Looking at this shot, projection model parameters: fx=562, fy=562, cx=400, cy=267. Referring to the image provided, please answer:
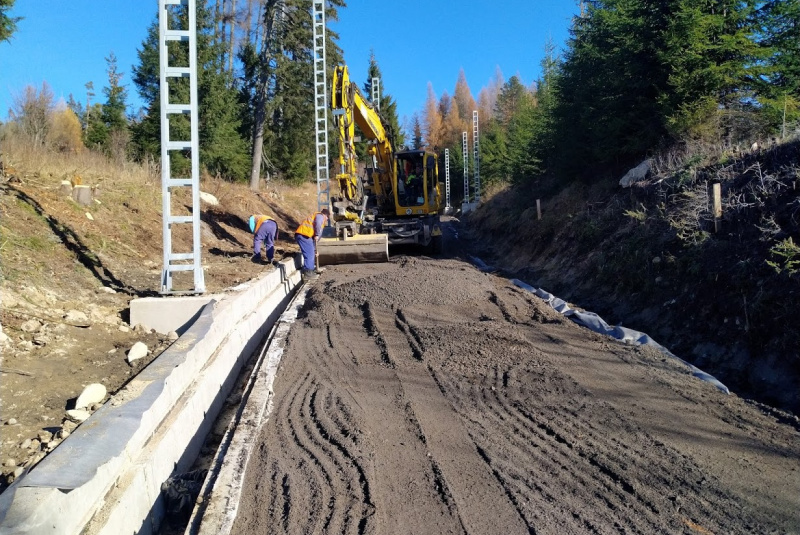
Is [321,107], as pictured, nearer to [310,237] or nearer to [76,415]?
[310,237]

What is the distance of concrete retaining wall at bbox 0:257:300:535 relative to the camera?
2.89m

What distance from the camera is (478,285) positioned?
1032cm

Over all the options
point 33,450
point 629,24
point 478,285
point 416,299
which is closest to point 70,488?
point 33,450

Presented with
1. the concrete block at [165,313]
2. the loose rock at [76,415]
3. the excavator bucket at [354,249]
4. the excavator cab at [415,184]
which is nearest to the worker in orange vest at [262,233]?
the excavator bucket at [354,249]

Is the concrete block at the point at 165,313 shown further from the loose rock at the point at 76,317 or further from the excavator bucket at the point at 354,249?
the excavator bucket at the point at 354,249

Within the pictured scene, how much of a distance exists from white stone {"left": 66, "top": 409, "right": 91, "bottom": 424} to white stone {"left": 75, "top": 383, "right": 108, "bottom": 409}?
0.41ft

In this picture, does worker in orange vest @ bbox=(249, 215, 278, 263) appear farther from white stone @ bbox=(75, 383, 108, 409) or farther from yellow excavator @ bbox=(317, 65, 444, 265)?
white stone @ bbox=(75, 383, 108, 409)

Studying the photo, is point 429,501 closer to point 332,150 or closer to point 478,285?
point 478,285

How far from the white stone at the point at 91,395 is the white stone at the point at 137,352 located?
3.23 feet

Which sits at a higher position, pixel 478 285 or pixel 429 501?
pixel 478 285

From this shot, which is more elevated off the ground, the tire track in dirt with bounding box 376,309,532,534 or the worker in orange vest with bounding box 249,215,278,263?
the worker in orange vest with bounding box 249,215,278,263

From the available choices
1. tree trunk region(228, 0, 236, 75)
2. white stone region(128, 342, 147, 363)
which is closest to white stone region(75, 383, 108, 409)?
white stone region(128, 342, 147, 363)

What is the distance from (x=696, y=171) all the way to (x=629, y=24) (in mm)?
5409

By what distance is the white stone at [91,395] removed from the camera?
4.60 m
